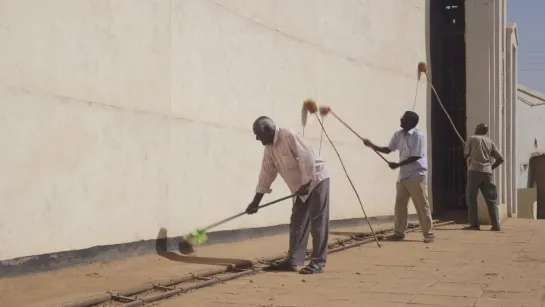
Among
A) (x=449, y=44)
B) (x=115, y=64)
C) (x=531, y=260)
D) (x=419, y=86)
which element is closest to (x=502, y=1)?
(x=449, y=44)

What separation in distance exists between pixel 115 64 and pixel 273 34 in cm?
331

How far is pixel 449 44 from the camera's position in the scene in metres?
15.0

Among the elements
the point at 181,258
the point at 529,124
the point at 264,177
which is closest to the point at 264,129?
the point at 264,177

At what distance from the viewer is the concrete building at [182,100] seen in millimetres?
5633

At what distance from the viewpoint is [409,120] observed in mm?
9453

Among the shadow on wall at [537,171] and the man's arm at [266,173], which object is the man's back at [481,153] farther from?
the shadow on wall at [537,171]

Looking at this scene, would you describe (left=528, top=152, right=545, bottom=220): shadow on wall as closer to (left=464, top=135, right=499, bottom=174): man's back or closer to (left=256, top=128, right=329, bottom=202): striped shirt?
Answer: (left=464, top=135, right=499, bottom=174): man's back

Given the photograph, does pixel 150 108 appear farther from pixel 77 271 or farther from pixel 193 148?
pixel 77 271

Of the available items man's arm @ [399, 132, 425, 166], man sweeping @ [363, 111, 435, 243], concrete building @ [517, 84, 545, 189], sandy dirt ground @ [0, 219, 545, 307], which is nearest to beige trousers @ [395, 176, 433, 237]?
man sweeping @ [363, 111, 435, 243]

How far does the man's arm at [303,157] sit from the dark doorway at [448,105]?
27.6 feet

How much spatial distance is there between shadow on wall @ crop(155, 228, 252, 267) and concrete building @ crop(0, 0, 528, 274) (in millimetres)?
141

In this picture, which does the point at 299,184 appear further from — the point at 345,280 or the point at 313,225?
the point at 345,280

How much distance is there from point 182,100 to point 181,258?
5.28 feet

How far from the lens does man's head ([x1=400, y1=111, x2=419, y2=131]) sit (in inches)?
370
